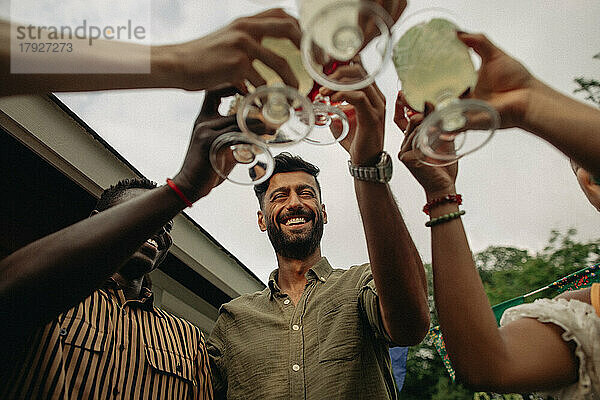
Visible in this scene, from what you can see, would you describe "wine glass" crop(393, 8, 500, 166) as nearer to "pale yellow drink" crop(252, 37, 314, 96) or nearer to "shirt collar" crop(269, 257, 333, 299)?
"pale yellow drink" crop(252, 37, 314, 96)

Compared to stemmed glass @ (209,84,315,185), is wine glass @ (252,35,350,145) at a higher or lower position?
higher

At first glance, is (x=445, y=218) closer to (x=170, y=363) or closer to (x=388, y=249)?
(x=388, y=249)

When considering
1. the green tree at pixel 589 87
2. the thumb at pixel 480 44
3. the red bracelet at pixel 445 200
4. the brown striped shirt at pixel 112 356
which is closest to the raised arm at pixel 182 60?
the thumb at pixel 480 44

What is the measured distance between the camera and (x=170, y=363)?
1.86 meters

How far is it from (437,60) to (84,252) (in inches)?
42.8

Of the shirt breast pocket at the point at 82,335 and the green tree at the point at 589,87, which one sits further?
the green tree at the point at 589,87

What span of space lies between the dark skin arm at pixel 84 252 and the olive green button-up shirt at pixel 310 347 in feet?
2.91

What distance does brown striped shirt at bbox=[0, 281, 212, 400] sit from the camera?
140 cm

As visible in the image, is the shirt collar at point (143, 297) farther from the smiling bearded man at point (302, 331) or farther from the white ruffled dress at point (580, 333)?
the white ruffled dress at point (580, 333)

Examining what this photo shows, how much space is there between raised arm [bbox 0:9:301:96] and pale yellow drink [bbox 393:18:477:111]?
321 mm

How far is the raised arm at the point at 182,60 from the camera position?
1168mm

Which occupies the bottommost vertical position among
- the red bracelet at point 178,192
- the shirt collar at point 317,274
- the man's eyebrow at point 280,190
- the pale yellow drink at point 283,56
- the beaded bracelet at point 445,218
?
the beaded bracelet at point 445,218

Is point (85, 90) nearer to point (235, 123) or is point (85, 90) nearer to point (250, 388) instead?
point (235, 123)

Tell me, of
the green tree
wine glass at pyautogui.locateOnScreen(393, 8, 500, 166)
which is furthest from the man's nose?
the green tree
